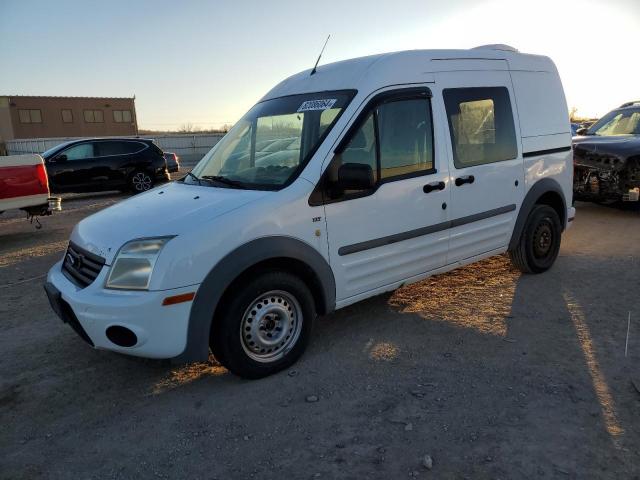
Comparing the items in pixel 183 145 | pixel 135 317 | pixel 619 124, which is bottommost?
pixel 135 317

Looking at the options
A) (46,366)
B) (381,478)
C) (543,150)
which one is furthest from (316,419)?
(543,150)

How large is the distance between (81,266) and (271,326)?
1361 mm

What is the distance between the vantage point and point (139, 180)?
13.9 metres

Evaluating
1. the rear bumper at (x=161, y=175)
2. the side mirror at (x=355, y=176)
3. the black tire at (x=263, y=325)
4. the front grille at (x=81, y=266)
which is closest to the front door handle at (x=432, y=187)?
the side mirror at (x=355, y=176)

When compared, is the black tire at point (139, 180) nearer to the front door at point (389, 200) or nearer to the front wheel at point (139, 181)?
the front wheel at point (139, 181)

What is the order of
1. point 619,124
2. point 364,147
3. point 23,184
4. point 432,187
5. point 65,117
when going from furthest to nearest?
point 65,117
point 619,124
point 23,184
point 432,187
point 364,147

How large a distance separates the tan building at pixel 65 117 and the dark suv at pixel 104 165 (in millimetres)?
41667

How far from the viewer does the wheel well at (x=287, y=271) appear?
10.8 ft

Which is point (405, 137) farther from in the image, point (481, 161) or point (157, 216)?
point (157, 216)

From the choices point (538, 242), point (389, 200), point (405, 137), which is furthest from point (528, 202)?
point (389, 200)

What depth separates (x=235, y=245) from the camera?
319 cm

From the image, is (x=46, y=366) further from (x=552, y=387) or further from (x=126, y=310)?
(x=552, y=387)

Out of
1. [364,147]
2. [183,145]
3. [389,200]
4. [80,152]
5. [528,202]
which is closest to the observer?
[364,147]

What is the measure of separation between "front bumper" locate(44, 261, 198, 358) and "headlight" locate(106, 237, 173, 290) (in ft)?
0.17
